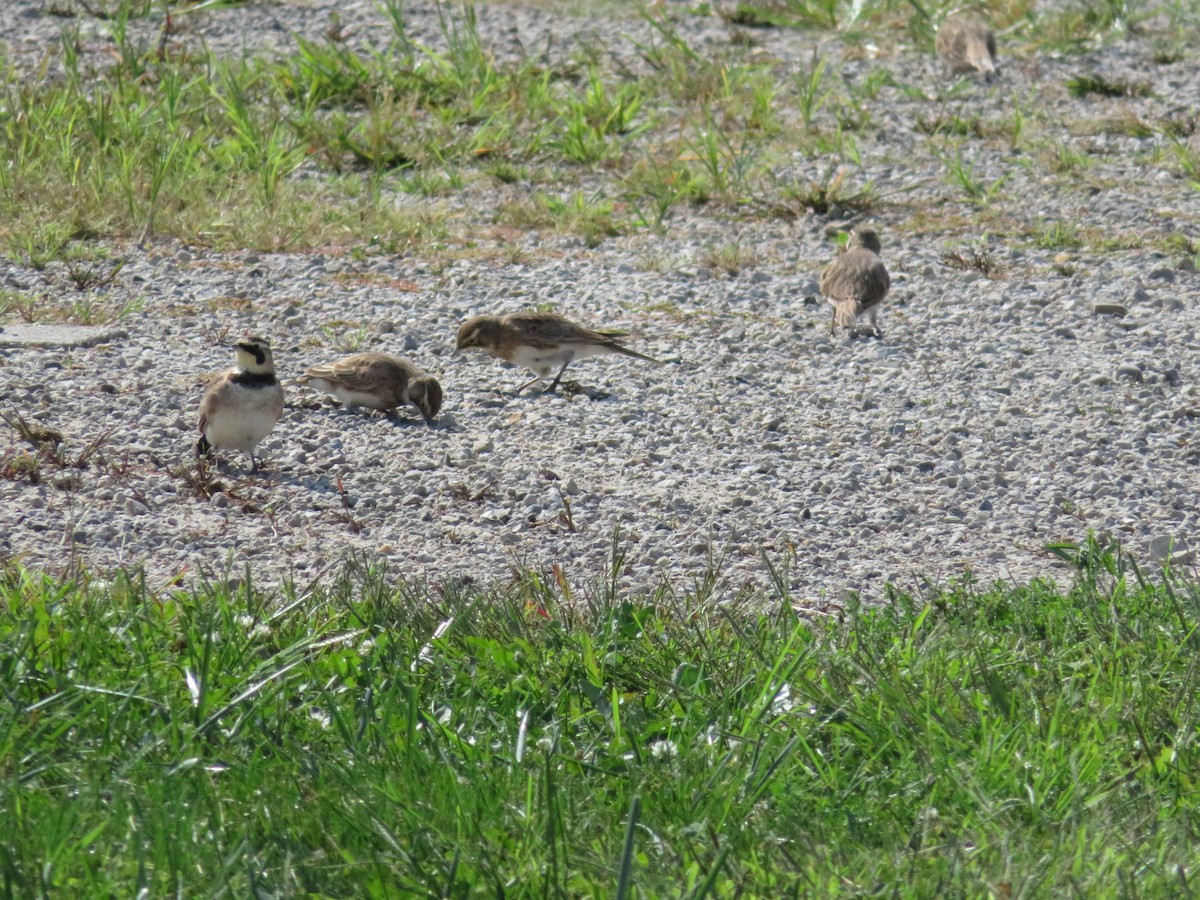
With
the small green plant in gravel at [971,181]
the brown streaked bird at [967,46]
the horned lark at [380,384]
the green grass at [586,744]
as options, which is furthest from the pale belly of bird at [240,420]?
the brown streaked bird at [967,46]

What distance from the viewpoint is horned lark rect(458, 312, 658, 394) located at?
7.76m

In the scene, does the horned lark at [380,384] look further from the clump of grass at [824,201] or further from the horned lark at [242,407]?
the clump of grass at [824,201]

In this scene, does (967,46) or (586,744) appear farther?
(967,46)

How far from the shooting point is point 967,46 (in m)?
13.3

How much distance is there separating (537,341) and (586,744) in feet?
13.1

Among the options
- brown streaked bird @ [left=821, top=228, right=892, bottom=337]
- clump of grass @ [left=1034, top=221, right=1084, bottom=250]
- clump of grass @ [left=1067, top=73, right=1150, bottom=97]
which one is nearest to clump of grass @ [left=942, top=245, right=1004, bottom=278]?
clump of grass @ [left=1034, top=221, right=1084, bottom=250]

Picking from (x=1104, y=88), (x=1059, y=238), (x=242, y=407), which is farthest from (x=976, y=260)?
(x=242, y=407)

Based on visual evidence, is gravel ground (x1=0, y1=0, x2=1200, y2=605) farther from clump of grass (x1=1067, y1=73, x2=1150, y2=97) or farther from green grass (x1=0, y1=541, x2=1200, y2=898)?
clump of grass (x1=1067, y1=73, x2=1150, y2=97)

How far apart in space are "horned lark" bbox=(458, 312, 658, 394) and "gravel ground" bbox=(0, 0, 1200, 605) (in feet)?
0.50

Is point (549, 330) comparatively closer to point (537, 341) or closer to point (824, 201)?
point (537, 341)

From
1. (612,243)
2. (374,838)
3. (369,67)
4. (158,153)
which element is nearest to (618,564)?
(374,838)

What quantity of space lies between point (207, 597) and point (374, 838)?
5.18 ft

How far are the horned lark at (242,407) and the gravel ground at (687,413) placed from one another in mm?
169

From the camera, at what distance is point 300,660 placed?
13.1ft
